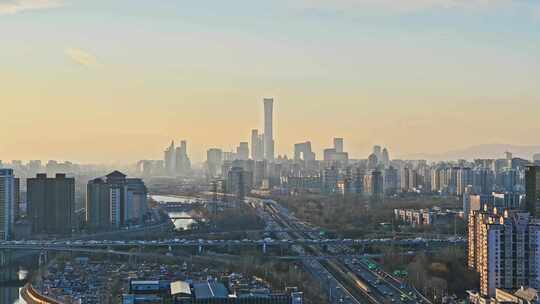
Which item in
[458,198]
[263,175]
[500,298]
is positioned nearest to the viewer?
→ [500,298]

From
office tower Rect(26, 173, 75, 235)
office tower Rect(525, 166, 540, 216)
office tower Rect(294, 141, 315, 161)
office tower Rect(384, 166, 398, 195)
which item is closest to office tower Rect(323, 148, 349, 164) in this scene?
office tower Rect(294, 141, 315, 161)

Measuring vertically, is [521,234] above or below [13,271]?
above

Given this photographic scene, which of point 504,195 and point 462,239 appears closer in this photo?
point 462,239

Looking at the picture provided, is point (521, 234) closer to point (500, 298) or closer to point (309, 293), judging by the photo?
point (500, 298)

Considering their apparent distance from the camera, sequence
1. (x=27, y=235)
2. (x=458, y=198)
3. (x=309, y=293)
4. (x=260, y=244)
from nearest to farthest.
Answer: (x=309, y=293) < (x=260, y=244) < (x=27, y=235) < (x=458, y=198)

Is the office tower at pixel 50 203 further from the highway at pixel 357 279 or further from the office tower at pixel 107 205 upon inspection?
the highway at pixel 357 279

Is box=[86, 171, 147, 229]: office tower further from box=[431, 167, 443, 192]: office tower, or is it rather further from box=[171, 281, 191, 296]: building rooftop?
box=[431, 167, 443, 192]: office tower

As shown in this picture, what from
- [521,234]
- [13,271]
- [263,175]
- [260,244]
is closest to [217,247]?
[260,244]
